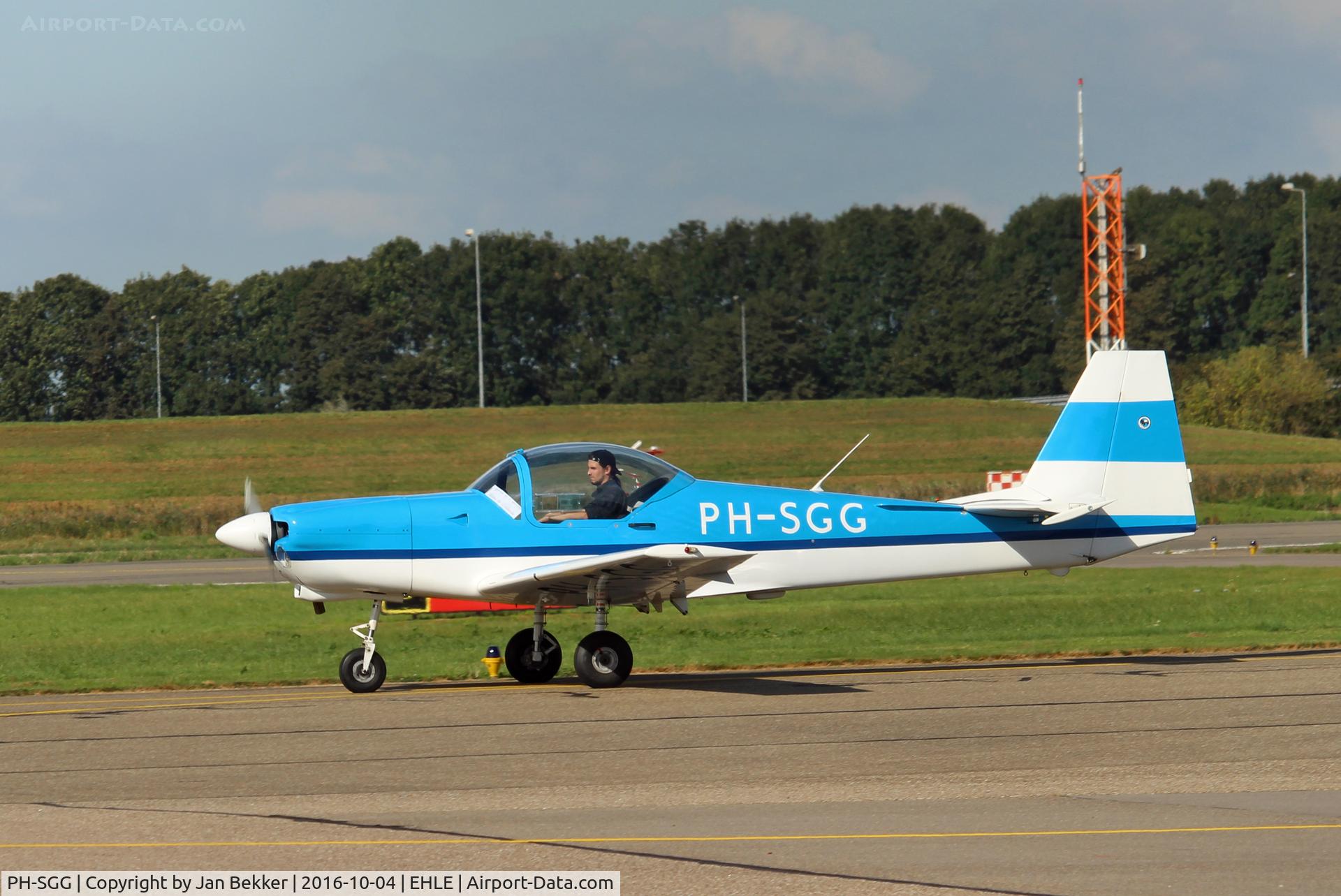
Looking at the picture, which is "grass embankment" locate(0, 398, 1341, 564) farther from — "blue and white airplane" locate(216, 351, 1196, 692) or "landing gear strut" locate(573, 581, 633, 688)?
"landing gear strut" locate(573, 581, 633, 688)

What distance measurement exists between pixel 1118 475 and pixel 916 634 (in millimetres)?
4595


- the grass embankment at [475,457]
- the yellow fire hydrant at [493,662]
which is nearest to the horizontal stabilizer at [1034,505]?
the yellow fire hydrant at [493,662]

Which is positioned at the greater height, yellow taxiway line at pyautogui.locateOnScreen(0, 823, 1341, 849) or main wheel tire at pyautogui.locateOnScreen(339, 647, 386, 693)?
main wheel tire at pyautogui.locateOnScreen(339, 647, 386, 693)

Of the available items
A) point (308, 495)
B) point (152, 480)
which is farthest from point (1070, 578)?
point (152, 480)

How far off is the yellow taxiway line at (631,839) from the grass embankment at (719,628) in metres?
6.82

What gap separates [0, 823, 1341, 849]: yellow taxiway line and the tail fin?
6345 mm

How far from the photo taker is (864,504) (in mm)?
12609

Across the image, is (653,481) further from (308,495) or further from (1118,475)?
(308,495)

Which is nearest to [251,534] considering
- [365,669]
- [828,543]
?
[365,669]

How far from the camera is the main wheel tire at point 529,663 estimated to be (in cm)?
1259

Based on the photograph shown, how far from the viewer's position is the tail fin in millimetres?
13062

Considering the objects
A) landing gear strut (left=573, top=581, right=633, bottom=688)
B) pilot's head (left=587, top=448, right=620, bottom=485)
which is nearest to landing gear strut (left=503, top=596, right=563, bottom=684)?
landing gear strut (left=573, top=581, right=633, bottom=688)

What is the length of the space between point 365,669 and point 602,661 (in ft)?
6.58

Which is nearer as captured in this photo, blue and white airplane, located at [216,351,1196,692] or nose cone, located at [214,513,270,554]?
nose cone, located at [214,513,270,554]
